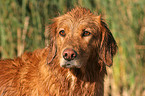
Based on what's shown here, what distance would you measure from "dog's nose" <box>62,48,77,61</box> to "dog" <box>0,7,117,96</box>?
A: 0.86 ft

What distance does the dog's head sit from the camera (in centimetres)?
334

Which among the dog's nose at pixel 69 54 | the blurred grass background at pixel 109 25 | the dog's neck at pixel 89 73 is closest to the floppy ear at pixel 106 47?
the dog's neck at pixel 89 73

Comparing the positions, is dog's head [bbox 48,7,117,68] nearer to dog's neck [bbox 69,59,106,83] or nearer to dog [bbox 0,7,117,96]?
dog [bbox 0,7,117,96]

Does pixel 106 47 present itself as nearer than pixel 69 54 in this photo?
No

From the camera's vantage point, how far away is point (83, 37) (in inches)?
137

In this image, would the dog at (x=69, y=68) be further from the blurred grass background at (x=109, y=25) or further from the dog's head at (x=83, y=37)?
the blurred grass background at (x=109, y=25)

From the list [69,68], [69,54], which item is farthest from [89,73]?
[69,54]

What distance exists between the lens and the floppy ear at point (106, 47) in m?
3.60

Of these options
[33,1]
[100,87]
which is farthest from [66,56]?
[33,1]

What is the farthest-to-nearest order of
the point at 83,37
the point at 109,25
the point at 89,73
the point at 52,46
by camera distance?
the point at 109,25 → the point at 52,46 → the point at 89,73 → the point at 83,37

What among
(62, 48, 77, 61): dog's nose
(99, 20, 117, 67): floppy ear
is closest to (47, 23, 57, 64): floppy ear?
(62, 48, 77, 61): dog's nose

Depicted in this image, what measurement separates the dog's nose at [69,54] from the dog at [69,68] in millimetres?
263

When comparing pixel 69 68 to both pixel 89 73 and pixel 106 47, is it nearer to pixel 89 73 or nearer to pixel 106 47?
pixel 89 73

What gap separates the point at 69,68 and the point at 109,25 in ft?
7.75
